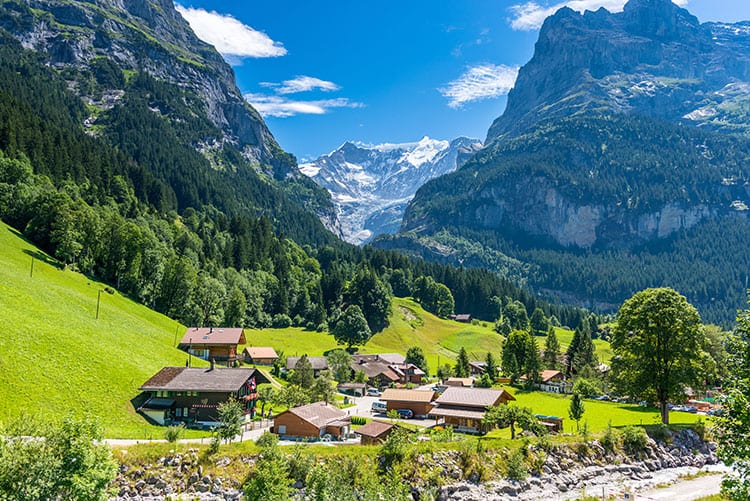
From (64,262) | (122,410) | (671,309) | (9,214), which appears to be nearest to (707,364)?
(671,309)

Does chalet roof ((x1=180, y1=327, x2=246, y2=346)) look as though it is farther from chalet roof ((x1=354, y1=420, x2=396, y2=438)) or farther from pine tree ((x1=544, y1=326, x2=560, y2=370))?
pine tree ((x1=544, y1=326, x2=560, y2=370))

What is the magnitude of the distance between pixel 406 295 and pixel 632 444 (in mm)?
147670

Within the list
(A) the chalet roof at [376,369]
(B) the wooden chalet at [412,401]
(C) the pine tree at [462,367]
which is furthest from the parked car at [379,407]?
(C) the pine tree at [462,367]

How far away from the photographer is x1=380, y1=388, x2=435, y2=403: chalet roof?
8094cm

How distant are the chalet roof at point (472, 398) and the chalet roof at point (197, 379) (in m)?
28.2

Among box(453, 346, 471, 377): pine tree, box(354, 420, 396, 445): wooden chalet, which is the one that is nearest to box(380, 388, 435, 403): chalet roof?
box(354, 420, 396, 445): wooden chalet

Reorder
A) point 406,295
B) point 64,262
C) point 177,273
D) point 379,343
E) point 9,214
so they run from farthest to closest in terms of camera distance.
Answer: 1. point 406,295
2. point 379,343
3. point 177,273
4. point 9,214
5. point 64,262

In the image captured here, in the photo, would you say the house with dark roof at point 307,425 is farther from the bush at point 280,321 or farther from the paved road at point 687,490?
the bush at point 280,321

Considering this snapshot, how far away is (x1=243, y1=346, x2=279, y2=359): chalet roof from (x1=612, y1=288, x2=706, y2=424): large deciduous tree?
2735 inches

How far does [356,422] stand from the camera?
7006 cm

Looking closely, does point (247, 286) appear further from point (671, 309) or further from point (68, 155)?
point (671, 309)

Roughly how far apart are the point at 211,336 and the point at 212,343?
1.46 m

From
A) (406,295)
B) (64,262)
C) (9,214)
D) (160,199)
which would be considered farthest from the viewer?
(406,295)

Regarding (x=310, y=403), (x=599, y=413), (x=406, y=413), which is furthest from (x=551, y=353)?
(x=310, y=403)
